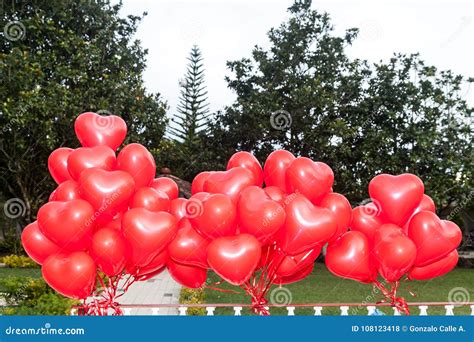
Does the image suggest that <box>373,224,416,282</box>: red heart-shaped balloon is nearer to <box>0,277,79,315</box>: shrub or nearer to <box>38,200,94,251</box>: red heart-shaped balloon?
<box>38,200,94,251</box>: red heart-shaped balloon

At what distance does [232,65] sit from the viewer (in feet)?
51.9

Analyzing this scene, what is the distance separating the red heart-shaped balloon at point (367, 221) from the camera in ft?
10.5

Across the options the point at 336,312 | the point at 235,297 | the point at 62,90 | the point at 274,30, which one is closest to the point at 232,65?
the point at 274,30

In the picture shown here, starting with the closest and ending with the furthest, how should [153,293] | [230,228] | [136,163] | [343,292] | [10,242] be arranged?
1. [230,228]
2. [136,163]
3. [153,293]
4. [343,292]
5. [10,242]

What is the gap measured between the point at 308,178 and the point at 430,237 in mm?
762

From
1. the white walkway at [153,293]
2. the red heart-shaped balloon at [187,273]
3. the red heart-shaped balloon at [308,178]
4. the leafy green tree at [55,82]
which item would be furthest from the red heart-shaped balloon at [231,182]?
the leafy green tree at [55,82]

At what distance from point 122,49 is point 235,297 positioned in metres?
7.72

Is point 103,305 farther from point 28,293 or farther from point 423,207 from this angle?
point 28,293

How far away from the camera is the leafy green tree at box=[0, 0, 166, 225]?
12.1 m

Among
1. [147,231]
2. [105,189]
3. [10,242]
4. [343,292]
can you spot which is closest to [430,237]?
[147,231]

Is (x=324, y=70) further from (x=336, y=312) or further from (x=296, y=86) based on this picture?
(x=336, y=312)

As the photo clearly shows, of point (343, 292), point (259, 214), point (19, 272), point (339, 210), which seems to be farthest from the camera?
point (19, 272)

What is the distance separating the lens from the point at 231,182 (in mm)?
3053

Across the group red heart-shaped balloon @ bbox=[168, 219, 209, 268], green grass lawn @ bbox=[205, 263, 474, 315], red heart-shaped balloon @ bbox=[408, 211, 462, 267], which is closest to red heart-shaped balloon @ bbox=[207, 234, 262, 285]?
red heart-shaped balloon @ bbox=[168, 219, 209, 268]
